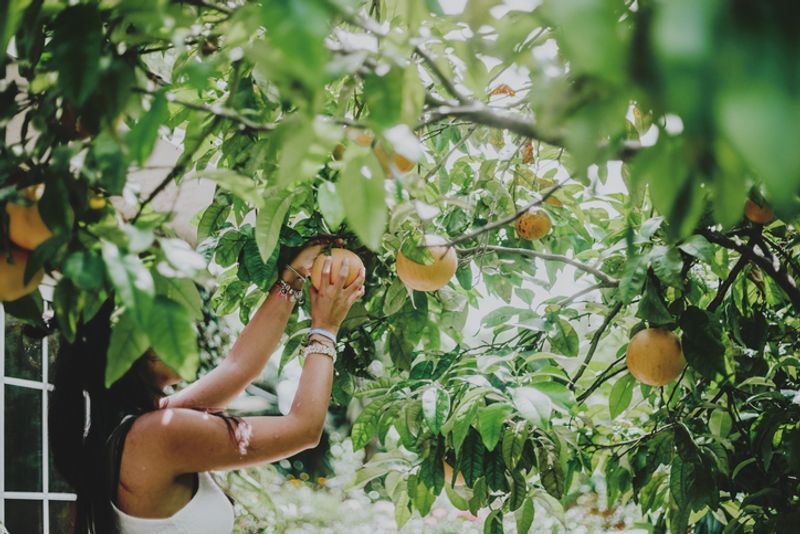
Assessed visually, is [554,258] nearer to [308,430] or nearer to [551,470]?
[551,470]

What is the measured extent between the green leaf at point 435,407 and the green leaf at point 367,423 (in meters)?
0.22

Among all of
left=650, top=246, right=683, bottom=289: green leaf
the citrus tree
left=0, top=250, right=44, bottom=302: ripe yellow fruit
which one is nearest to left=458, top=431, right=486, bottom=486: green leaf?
the citrus tree

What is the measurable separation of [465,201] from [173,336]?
762mm

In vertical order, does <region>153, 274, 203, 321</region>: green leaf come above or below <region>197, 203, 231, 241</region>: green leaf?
below

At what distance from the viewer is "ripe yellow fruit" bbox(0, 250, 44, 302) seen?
2.77 feet

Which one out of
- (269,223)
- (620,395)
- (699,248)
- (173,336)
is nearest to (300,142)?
(173,336)

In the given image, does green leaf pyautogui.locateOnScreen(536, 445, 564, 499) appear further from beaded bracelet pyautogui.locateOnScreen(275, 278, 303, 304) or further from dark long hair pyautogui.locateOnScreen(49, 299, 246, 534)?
dark long hair pyautogui.locateOnScreen(49, 299, 246, 534)

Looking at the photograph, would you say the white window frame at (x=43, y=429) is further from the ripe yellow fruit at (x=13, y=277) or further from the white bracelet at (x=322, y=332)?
the ripe yellow fruit at (x=13, y=277)

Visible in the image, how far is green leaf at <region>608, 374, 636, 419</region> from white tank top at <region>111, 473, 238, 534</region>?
34.4 inches

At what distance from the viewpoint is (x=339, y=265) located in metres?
1.47

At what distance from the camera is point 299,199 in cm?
127

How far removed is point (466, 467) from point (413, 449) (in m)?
0.15

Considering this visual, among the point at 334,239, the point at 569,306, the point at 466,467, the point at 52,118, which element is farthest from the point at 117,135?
the point at 569,306

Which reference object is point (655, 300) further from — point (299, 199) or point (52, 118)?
point (52, 118)
